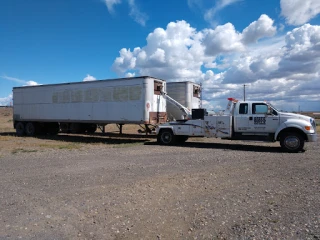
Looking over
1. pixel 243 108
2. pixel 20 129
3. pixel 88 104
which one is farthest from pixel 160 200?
pixel 20 129

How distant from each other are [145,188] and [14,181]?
3.33m

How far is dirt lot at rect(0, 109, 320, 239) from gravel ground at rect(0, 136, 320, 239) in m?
0.01

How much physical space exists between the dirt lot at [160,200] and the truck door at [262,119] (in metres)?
3.56

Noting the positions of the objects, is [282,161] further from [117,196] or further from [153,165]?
[117,196]

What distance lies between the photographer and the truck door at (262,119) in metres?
13.1

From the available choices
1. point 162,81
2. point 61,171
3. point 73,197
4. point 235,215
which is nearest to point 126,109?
point 162,81

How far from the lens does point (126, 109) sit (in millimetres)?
16422

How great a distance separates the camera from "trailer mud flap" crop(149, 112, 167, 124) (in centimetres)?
1620

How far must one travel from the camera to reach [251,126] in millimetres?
13578

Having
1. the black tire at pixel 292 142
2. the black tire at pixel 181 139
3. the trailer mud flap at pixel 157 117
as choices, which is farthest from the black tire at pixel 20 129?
the black tire at pixel 292 142

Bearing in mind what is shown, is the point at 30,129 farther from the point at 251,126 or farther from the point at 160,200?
the point at 160,200

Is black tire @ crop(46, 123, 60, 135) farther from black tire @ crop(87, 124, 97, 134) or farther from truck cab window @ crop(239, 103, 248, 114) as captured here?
truck cab window @ crop(239, 103, 248, 114)

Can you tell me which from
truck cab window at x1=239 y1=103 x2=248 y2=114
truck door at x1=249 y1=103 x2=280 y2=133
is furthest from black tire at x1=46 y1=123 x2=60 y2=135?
truck door at x1=249 y1=103 x2=280 y2=133

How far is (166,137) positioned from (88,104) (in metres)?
5.48
